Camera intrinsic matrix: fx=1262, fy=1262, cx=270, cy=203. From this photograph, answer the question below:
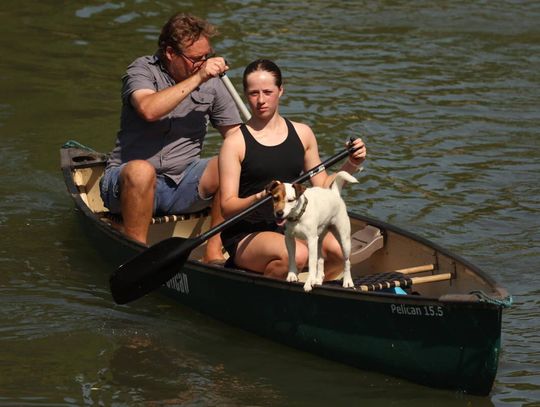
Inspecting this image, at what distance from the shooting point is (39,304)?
775 cm

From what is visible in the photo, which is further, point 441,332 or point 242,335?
point 242,335

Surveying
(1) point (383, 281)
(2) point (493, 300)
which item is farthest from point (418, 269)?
(2) point (493, 300)

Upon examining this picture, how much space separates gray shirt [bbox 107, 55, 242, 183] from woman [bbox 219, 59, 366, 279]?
1.05 meters

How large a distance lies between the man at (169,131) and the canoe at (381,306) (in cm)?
20

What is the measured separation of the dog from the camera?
618 cm

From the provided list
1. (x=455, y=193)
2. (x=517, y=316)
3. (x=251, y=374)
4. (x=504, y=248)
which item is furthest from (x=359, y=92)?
(x=251, y=374)

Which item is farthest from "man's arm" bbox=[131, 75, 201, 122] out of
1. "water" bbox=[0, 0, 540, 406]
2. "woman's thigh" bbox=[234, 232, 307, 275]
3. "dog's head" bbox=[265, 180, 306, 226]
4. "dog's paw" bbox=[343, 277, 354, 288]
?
"dog's paw" bbox=[343, 277, 354, 288]

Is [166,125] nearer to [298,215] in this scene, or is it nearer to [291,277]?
[291,277]

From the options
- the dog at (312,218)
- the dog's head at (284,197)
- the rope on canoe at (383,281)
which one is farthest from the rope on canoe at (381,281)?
the dog's head at (284,197)

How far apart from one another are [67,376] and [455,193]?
13.9 ft

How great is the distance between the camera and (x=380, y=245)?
24.7 feet

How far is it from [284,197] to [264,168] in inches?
31.2

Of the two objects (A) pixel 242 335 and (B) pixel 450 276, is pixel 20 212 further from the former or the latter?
(B) pixel 450 276

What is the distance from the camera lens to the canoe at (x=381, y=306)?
6137 millimetres
